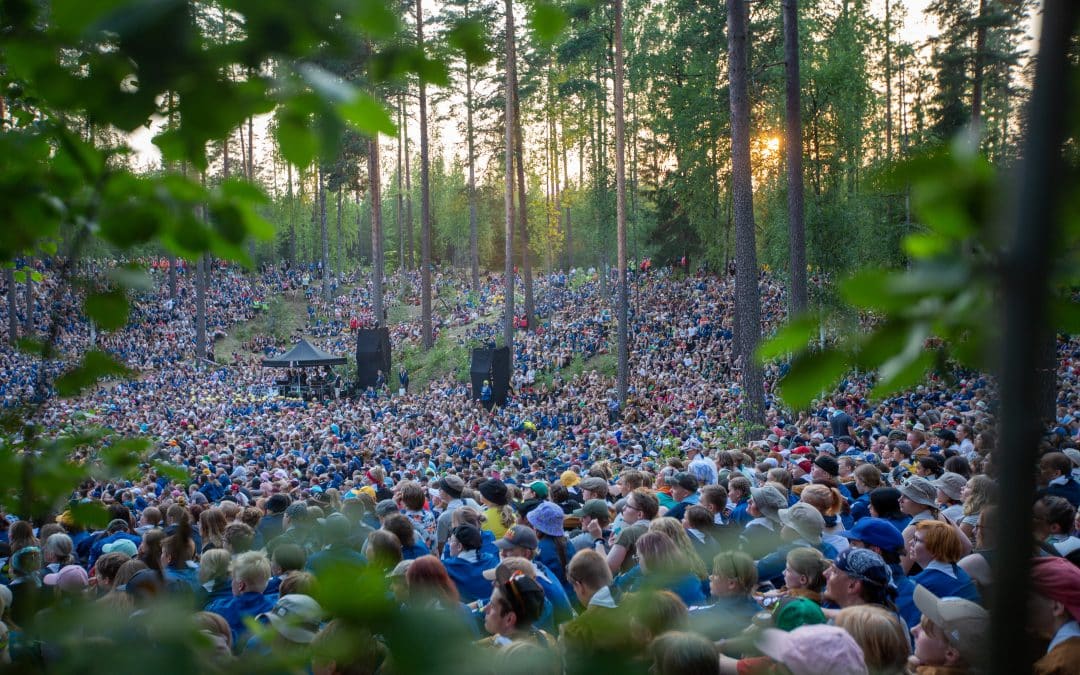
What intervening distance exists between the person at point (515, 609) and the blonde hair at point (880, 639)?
124 cm

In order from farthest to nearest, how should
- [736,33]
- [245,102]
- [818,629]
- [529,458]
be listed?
[529,458], [736,33], [818,629], [245,102]

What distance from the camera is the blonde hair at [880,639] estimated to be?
3.17 meters

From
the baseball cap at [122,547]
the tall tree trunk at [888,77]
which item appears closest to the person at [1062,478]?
the baseball cap at [122,547]

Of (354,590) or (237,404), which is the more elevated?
(354,590)

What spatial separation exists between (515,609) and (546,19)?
2.63m

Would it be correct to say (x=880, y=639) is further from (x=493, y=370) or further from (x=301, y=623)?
(x=493, y=370)

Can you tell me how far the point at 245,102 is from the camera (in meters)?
1.22

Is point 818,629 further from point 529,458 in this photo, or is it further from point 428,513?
point 529,458

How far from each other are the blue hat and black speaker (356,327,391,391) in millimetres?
26590

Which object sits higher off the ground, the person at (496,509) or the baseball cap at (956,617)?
the baseball cap at (956,617)

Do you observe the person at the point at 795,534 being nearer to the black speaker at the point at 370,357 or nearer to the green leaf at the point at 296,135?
the green leaf at the point at 296,135

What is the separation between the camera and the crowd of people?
3.83 ft

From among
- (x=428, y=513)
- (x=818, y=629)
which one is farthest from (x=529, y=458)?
(x=818, y=629)

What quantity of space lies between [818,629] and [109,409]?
24165 millimetres
